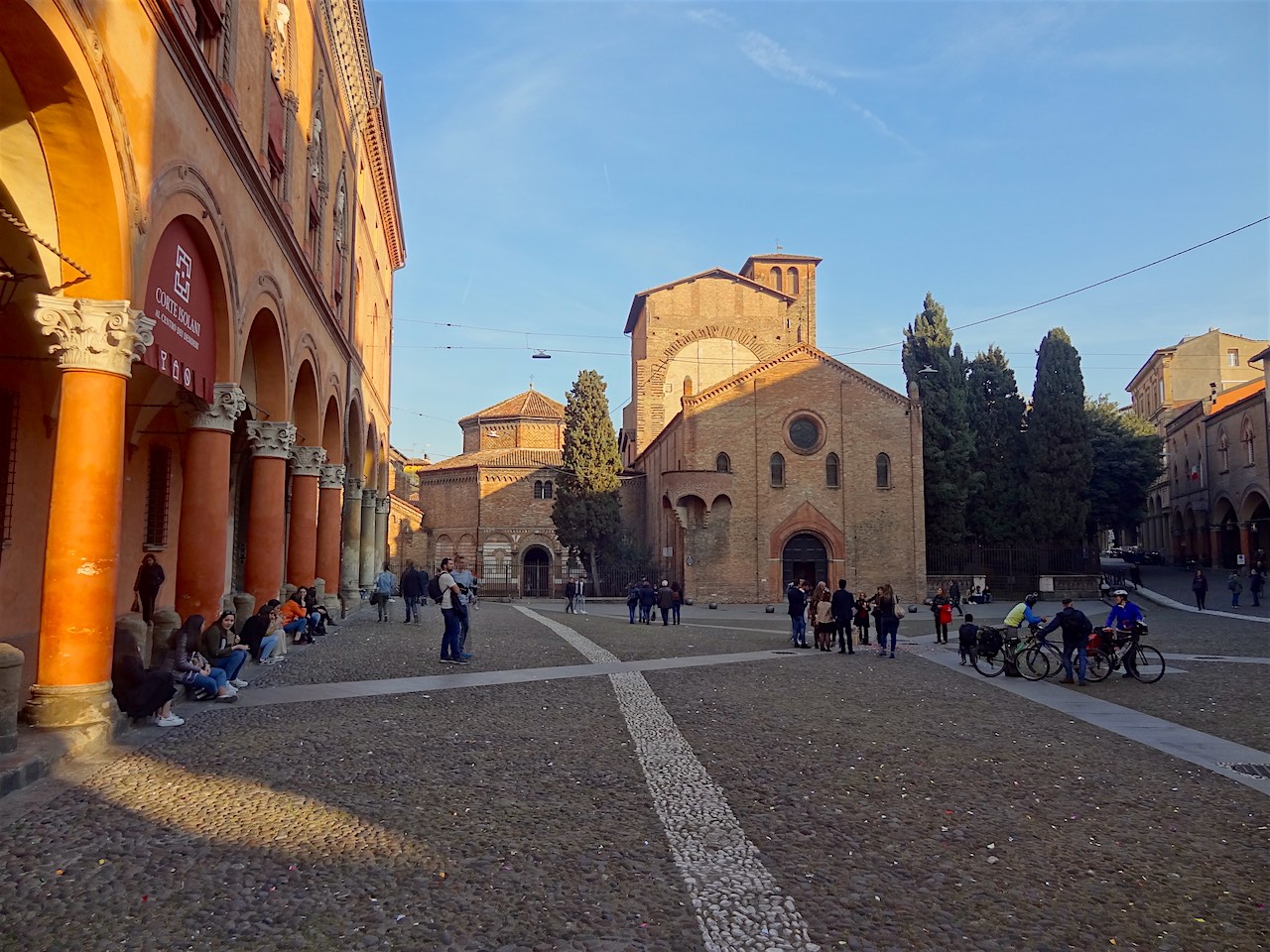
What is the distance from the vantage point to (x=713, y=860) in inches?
192

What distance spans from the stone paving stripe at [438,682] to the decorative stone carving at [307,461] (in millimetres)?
7659

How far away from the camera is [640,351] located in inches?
1913

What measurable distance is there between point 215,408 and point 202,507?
130 centimetres

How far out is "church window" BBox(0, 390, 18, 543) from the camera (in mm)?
11234

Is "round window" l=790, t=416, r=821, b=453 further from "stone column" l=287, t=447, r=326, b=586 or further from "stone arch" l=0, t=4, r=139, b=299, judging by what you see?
"stone arch" l=0, t=4, r=139, b=299

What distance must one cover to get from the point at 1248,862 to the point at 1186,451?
5536 centimetres

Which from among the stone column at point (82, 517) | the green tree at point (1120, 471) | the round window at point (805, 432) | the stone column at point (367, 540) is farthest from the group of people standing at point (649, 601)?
the green tree at point (1120, 471)

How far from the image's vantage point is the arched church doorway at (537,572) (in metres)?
45.9

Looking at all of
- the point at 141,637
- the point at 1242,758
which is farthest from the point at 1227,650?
the point at 141,637

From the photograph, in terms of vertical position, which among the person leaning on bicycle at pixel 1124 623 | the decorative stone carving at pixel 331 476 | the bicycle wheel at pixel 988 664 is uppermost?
the decorative stone carving at pixel 331 476

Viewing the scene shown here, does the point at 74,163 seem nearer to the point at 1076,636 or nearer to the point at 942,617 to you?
the point at 1076,636

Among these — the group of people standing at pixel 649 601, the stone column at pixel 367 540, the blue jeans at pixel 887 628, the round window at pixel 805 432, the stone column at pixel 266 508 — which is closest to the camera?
the stone column at pixel 266 508

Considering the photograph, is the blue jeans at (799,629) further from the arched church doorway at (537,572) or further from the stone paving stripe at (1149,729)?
the arched church doorway at (537,572)

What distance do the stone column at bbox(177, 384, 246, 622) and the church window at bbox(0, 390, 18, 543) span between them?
2.26 meters
